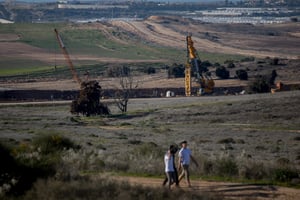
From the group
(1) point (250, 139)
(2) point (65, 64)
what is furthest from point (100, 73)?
(1) point (250, 139)

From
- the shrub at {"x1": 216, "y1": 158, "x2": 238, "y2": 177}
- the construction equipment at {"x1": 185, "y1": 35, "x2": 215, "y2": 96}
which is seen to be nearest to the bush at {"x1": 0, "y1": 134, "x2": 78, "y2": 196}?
the shrub at {"x1": 216, "y1": 158, "x2": 238, "y2": 177}

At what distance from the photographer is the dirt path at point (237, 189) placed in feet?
55.3

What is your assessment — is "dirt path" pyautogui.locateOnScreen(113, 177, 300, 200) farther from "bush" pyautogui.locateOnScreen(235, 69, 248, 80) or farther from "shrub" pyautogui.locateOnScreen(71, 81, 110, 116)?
"bush" pyautogui.locateOnScreen(235, 69, 248, 80)

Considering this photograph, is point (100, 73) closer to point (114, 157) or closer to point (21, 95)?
point (21, 95)

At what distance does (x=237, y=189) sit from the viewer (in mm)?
17406

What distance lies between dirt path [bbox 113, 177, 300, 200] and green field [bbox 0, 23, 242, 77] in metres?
A: 70.6

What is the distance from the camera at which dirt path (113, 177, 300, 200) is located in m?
16.8

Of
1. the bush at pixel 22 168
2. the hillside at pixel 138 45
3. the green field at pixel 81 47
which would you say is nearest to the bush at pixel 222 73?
the hillside at pixel 138 45

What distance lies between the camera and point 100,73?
8688 centimetres

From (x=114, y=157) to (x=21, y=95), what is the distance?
48654 mm

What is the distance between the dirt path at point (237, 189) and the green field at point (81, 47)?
70587 mm

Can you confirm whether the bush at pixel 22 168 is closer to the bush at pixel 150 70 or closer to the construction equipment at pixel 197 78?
the construction equipment at pixel 197 78

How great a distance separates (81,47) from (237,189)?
3796 inches

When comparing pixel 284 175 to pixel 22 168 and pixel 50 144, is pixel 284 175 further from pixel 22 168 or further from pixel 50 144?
pixel 50 144
